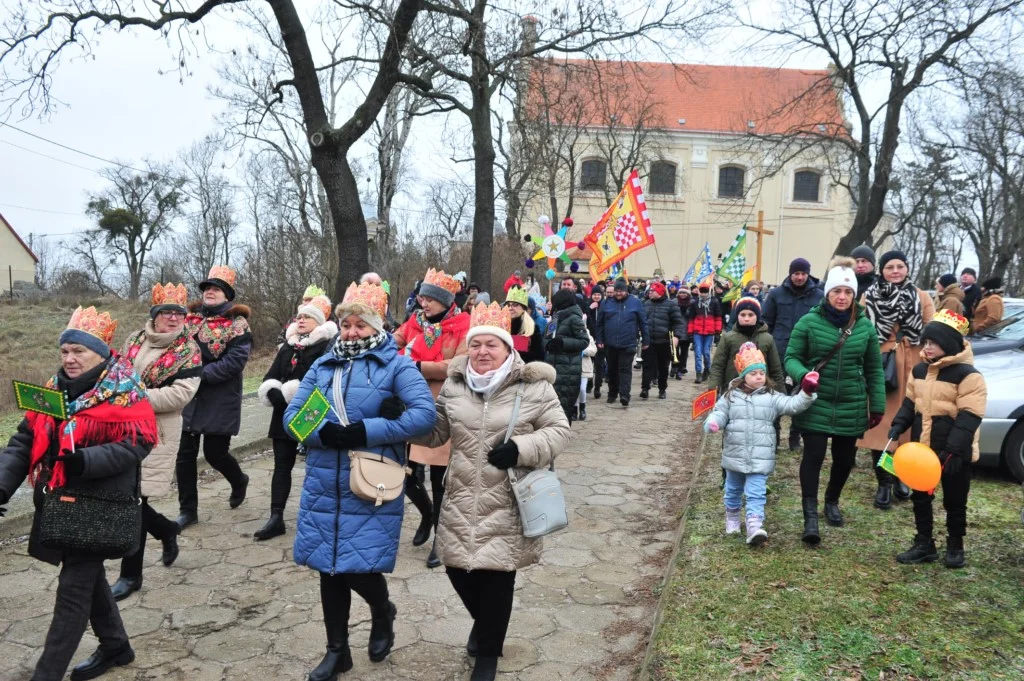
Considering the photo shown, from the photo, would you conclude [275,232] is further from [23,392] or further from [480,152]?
[23,392]

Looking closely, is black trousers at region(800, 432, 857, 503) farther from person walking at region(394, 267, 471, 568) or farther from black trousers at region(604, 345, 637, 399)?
black trousers at region(604, 345, 637, 399)

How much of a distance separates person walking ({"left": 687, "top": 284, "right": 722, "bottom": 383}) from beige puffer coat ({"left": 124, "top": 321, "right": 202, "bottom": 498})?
1171 cm

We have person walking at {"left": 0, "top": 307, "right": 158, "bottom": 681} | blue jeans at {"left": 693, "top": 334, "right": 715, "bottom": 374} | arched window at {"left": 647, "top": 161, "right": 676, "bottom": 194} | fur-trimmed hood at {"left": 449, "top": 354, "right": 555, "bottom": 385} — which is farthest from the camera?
arched window at {"left": 647, "top": 161, "right": 676, "bottom": 194}

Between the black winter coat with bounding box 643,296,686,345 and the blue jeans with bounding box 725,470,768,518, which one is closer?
the blue jeans with bounding box 725,470,768,518

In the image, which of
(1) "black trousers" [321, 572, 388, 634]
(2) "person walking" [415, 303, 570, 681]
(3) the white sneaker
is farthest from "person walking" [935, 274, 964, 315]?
(1) "black trousers" [321, 572, 388, 634]

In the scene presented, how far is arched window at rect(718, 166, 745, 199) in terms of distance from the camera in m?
52.4

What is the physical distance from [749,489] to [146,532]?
4145mm

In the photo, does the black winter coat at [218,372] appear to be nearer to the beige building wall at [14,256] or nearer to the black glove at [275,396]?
the black glove at [275,396]

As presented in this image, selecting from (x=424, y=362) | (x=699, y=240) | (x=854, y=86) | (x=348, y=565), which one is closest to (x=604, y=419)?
(x=424, y=362)

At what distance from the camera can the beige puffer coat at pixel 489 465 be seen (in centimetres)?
377

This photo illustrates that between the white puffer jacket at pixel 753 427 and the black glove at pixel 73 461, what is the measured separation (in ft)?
12.9

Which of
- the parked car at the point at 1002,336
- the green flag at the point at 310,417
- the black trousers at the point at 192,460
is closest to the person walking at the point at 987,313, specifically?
the parked car at the point at 1002,336

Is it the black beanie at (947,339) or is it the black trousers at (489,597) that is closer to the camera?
the black trousers at (489,597)

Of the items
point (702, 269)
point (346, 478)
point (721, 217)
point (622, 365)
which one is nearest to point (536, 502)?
point (346, 478)
